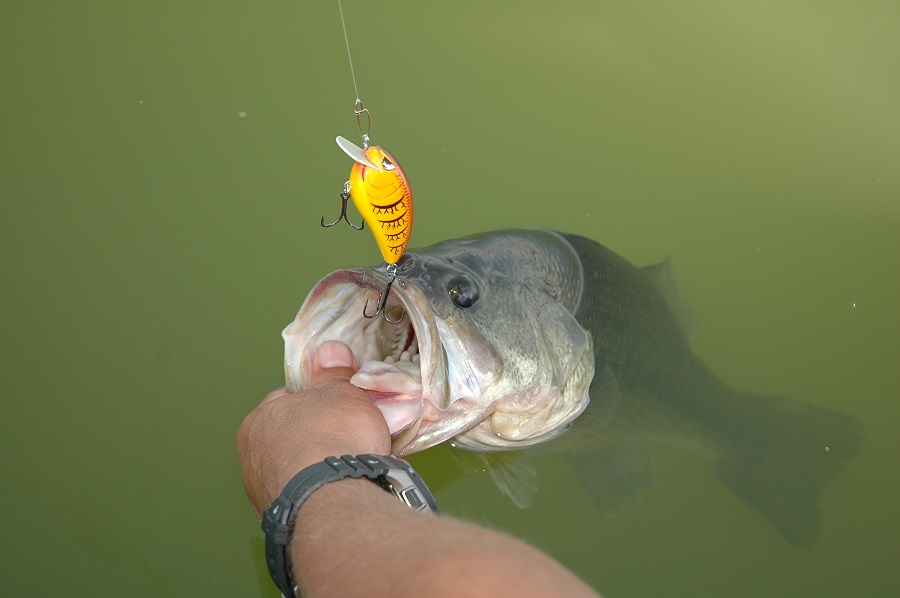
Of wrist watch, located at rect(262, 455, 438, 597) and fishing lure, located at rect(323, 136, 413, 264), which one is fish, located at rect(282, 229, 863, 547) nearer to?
fishing lure, located at rect(323, 136, 413, 264)

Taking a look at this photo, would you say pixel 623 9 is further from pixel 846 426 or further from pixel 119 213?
pixel 119 213

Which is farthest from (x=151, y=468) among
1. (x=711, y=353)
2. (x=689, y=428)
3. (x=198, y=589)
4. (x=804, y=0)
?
(x=804, y=0)

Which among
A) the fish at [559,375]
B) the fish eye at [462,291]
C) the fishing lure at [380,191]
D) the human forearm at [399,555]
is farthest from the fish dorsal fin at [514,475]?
the human forearm at [399,555]

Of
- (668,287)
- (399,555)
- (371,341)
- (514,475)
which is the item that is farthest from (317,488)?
(668,287)

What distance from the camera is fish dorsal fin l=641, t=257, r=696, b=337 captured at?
8.80ft

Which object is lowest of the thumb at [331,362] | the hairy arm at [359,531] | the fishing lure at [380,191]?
the thumb at [331,362]

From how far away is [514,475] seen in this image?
2490 millimetres

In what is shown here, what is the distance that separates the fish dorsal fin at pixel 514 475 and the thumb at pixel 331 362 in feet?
2.91

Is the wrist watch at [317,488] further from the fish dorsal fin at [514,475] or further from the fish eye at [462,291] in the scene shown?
the fish dorsal fin at [514,475]

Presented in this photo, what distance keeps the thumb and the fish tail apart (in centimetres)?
149

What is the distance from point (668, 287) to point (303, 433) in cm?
168

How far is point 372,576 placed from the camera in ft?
2.95

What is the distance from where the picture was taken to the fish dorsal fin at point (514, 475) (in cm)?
247

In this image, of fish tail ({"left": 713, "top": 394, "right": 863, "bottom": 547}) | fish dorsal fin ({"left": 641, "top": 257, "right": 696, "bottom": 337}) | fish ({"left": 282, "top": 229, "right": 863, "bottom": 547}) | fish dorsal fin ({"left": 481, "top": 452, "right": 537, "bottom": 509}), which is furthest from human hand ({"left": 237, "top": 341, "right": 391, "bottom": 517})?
fish tail ({"left": 713, "top": 394, "right": 863, "bottom": 547})
